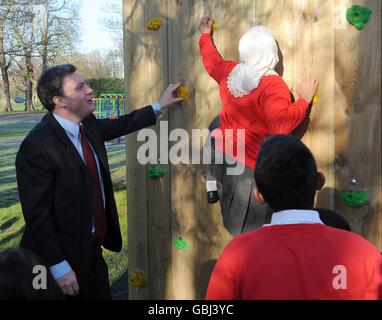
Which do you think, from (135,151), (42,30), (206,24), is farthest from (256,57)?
(42,30)

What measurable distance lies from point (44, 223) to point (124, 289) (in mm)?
2588

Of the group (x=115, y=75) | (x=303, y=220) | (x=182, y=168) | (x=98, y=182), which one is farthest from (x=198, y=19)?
(x=115, y=75)

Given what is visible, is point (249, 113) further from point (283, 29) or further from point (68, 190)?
point (68, 190)

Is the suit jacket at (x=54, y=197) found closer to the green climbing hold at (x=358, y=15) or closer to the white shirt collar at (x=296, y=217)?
the white shirt collar at (x=296, y=217)

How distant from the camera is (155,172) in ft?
13.3

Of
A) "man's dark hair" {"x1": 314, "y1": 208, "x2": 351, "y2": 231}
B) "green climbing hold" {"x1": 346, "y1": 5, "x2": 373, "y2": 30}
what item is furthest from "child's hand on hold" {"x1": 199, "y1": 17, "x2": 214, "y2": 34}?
"man's dark hair" {"x1": 314, "y1": 208, "x2": 351, "y2": 231}

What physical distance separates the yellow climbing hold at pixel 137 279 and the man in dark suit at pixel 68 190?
968 millimetres

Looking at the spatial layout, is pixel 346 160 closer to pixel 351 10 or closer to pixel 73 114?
pixel 351 10

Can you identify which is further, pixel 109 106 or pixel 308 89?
pixel 109 106

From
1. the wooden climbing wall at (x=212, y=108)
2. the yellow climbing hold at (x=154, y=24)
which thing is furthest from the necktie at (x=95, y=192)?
the yellow climbing hold at (x=154, y=24)

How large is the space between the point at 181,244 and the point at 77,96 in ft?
4.72

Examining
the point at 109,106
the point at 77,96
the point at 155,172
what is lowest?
the point at 109,106

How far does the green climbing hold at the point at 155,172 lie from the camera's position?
4.02 meters

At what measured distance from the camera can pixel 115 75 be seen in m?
37.0
